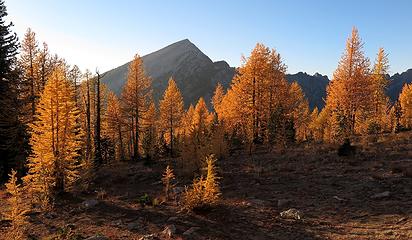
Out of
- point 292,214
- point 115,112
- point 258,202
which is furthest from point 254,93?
point 292,214

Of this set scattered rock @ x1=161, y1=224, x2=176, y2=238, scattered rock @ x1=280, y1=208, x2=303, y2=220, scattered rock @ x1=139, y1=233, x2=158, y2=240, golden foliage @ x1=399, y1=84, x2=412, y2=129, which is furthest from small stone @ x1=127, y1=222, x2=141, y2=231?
golden foliage @ x1=399, y1=84, x2=412, y2=129

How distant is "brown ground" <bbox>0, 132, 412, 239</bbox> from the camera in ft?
39.4

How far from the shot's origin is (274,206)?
14.9 m

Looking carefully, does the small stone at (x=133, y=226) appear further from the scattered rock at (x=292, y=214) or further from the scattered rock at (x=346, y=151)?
the scattered rock at (x=346, y=151)

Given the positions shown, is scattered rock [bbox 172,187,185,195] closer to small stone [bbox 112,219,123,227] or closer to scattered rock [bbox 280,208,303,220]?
small stone [bbox 112,219,123,227]

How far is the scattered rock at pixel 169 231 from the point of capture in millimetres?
11964

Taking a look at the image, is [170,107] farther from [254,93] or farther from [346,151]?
[346,151]

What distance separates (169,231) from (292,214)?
5.00 metres

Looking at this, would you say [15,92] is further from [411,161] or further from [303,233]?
[411,161]

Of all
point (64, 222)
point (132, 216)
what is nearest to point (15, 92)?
point (64, 222)

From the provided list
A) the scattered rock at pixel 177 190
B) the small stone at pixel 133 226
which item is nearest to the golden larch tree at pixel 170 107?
the scattered rock at pixel 177 190

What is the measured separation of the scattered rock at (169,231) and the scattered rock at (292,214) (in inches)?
177

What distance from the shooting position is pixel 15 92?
27.3m

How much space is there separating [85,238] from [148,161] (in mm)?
19093
